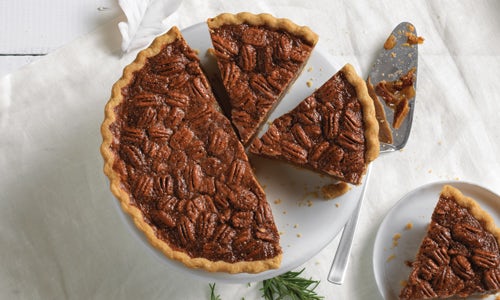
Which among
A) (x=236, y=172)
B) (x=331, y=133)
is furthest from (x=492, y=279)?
(x=236, y=172)

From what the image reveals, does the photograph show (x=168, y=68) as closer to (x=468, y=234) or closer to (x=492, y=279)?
(x=468, y=234)

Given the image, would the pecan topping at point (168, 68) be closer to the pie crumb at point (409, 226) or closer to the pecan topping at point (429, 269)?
the pie crumb at point (409, 226)

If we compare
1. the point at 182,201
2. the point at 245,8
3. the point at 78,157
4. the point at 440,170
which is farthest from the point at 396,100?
the point at 78,157

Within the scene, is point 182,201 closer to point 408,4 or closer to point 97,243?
point 97,243

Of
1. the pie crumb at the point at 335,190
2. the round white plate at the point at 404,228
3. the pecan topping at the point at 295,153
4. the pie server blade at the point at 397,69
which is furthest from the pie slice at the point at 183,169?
the pie server blade at the point at 397,69

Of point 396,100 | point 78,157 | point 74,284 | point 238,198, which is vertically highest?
point 396,100

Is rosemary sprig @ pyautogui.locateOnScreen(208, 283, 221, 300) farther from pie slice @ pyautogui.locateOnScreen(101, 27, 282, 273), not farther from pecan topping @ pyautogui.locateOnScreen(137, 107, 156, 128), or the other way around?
pecan topping @ pyautogui.locateOnScreen(137, 107, 156, 128)
